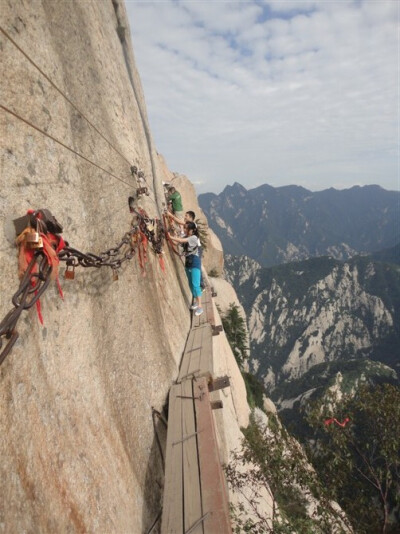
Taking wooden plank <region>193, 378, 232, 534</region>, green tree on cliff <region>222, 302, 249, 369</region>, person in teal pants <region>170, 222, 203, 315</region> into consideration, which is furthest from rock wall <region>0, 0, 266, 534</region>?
green tree on cliff <region>222, 302, 249, 369</region>

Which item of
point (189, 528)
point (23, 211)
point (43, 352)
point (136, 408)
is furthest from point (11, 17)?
point (189, 528)

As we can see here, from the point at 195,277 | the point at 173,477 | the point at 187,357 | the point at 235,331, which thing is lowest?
the point at 235,331

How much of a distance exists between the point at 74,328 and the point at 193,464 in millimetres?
3067

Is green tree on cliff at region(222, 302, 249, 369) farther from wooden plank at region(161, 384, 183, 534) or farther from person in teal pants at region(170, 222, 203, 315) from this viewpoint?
wooden plank at region(161, 384, 183, 534)

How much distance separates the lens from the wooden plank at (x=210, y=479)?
4.48 metres

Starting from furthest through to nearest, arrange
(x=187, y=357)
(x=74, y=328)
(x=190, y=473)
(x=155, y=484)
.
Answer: (x=187, y=357), (x=155, y=484), (x=190, y=473), (x=74, y=328)

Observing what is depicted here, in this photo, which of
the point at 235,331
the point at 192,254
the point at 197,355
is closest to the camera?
the point at 197,355

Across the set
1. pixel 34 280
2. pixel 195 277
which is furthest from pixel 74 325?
pixel 195 277

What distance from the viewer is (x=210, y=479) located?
5.12m

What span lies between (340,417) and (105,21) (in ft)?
58.4

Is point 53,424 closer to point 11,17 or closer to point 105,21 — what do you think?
point 11,17

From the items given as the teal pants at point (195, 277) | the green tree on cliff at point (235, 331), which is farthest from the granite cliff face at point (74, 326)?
the green tree on cliff at point (235, 331)

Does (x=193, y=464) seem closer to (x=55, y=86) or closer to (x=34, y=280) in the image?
(x=34, y=280)

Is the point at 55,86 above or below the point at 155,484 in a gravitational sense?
above
